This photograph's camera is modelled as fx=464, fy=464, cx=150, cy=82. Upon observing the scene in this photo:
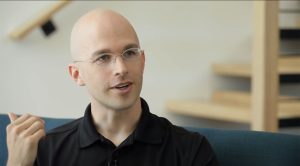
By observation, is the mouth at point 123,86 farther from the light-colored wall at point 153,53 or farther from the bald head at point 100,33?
Answer: the light-colored wall at point 153,53

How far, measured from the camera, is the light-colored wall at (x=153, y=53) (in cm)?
279

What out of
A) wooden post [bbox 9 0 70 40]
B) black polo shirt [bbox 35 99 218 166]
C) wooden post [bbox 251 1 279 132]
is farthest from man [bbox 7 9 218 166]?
wooden post [bbox 9 0 70 40]

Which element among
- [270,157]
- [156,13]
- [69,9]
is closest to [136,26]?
[156,13]

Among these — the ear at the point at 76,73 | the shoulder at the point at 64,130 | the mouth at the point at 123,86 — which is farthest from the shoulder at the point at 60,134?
the mouth at the point at 123,86

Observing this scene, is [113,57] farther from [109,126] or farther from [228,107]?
[228,107]

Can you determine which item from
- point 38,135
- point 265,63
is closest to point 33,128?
point 38,135

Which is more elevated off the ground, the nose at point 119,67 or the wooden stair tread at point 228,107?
the nose at point 119,67

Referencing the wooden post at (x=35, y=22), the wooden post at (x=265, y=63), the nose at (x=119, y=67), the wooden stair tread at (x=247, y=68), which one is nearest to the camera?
the nose at (x=119, y=67)

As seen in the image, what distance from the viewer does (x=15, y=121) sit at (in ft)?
4.31

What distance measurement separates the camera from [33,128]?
4.31 feet

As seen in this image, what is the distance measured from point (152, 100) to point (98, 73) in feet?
6.77

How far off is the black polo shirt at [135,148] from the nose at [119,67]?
174 millimetres

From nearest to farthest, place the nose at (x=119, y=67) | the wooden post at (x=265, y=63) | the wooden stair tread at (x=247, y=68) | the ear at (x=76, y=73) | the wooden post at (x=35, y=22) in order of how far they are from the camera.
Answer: the nose at (x=119, y=67) < the ear at (x=76, y=73) < the wooden post at (x=265, y=63) < the wooden post at (x=35, y=22) < the wooden stair tread at (x=247, y=68)

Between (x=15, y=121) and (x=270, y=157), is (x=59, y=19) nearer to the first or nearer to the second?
(x=15, y=121)
